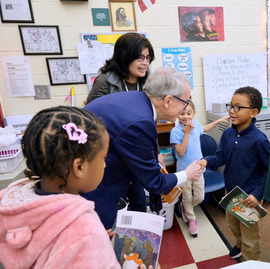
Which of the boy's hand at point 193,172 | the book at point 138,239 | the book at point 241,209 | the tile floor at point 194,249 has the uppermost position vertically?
the boy's hand at point 193,172

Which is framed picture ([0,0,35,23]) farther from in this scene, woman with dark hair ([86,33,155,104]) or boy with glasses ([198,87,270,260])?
boy with glasses ([198,87,270,260])

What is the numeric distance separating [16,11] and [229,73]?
217 cm

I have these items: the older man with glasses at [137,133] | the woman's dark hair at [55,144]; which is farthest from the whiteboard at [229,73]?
the woman's dark hair at [55,144]

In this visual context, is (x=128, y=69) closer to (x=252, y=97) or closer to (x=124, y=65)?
(x=124, y=65)

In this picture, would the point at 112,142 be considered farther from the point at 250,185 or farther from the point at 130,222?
the point at 250,185

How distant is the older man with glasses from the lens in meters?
0.87

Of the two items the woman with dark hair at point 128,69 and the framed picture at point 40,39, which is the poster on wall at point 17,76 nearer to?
the framed picture at point 40,39

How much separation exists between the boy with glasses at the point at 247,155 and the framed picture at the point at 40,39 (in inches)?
62.3

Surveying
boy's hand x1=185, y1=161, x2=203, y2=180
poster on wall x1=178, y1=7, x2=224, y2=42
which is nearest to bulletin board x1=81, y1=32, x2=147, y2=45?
poster on wall x1=178, y1=7, x2=224, y2=42

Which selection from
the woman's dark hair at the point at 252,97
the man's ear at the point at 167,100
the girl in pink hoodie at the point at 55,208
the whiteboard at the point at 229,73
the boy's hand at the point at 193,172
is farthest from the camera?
the whiteboard at the point at 229,73

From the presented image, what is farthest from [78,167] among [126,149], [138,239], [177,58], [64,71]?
[177,58]

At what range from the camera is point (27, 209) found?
0.46 m

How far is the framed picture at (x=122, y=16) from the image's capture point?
6.32ft

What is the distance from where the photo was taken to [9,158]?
125 cm
